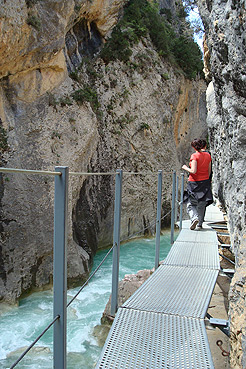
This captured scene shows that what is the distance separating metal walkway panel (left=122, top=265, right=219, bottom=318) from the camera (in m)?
2.71

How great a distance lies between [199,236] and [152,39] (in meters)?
13.9

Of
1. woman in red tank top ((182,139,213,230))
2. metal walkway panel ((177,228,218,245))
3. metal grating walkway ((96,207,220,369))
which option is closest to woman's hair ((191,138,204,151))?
woman in red tank top ((182,139,213,230))

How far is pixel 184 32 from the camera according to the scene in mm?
20281

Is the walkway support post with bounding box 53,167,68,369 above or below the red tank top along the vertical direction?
below

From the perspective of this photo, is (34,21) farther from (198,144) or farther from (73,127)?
(198,144)

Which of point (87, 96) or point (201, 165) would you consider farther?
point (87, 96)

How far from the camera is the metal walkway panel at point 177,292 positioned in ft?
8.89

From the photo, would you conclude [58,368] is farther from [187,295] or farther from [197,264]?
[197,264]

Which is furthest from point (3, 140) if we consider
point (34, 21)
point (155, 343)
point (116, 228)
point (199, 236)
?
point (155, 343)

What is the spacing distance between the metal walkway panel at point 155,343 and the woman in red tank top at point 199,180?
120 inches

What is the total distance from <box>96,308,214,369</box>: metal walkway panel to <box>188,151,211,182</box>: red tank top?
3160 mm

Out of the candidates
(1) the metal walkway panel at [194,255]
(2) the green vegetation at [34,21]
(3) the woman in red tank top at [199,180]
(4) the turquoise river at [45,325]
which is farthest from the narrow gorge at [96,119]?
(1) the metal walkway panel at [194,255]

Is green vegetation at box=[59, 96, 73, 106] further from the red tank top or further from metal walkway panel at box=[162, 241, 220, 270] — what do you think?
metal walkway panel at box=[162, 241, 220, 270]

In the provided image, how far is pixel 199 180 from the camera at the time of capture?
5.43m
